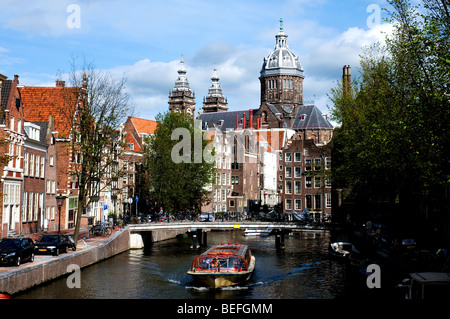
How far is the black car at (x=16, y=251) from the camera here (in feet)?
102

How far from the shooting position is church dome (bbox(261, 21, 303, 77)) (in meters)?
170

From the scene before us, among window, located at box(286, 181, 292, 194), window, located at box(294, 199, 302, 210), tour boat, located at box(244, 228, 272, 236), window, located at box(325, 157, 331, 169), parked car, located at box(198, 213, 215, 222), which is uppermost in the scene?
window, located at box(325, 157, 331, 169)

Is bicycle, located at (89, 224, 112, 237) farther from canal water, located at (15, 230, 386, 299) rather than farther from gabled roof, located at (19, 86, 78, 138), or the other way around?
gabled roof, located at (19, 86, 78, 138)

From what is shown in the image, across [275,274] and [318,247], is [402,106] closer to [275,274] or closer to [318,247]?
[275,274]

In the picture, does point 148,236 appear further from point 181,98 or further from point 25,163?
point 181,98

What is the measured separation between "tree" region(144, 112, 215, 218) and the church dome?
91.7 meters

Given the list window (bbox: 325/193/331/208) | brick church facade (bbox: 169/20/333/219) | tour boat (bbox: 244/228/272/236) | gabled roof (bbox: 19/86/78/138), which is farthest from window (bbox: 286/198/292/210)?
gabled roof (bbox: 19/86/78/138)

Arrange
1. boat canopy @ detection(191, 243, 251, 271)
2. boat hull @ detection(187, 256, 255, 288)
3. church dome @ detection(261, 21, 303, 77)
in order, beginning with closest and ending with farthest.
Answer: boat hull @ detection(187, 256, 255, 288) < boat canopy @ detection(191, 243, 251, 271) < church dome @ detection(261, 21, 303, 77)

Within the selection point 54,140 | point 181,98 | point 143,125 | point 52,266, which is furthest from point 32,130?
point 181,98

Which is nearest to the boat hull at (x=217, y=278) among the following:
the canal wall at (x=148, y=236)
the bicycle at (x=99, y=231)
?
the bicycle at (x=99, y=231)

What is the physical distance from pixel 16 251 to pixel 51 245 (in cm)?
609

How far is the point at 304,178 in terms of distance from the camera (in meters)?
98.1

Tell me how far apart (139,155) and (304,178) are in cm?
3021
